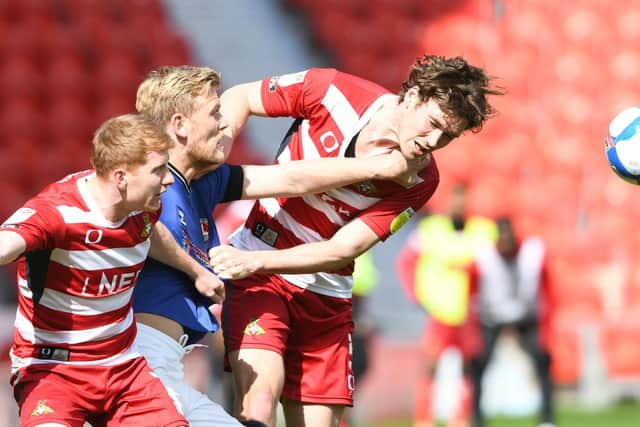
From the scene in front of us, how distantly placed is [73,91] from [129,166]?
810cm

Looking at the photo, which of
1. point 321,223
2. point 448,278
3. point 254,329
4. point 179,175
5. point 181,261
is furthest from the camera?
point 448,278

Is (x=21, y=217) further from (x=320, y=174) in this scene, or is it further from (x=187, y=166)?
(x=320, y=174)

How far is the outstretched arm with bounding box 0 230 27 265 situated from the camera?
3572mm

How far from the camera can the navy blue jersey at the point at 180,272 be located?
437 centimetres

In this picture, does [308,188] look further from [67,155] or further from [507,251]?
[67,155]

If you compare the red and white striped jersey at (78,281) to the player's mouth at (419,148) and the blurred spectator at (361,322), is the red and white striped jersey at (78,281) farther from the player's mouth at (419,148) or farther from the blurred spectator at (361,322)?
the blurred spectator at (361,322)

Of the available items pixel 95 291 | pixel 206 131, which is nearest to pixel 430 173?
pixel 206 131

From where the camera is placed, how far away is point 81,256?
3959 millimetres

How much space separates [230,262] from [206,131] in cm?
47

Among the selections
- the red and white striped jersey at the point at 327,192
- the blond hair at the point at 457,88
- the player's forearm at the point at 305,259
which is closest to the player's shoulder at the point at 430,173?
the red and white striped jersey at the point at 327,192

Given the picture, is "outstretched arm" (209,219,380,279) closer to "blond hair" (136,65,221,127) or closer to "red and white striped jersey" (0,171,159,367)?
"red and white striped jersey" (0,171,159,367)

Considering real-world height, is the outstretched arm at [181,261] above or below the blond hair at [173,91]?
below

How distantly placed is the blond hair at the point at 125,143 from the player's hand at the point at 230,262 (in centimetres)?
48

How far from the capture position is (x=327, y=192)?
4.82m
